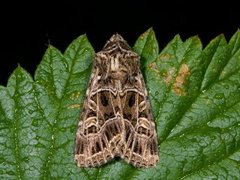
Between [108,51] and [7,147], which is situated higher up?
A: [108,51]

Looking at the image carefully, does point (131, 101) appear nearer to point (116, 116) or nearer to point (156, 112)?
point (116, 116)

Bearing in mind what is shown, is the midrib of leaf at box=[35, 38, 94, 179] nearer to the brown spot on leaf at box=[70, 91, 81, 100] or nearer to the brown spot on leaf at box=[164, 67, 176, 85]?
the brown spot on leaf at box=[70, 91, 81, 100]

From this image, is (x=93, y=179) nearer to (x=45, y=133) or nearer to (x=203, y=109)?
(x=45, y=133)

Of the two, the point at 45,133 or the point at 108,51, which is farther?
the point at 108,51

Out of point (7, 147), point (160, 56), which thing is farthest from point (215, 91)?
point (7, 147)

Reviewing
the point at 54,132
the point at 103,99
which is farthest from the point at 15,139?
the point at 103,99

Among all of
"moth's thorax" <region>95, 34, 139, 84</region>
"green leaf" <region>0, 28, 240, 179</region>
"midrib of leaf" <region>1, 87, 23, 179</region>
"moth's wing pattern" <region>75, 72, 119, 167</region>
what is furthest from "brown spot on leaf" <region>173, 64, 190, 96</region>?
"midrib of leaf" <region>1, 87, 23, 179</region>
